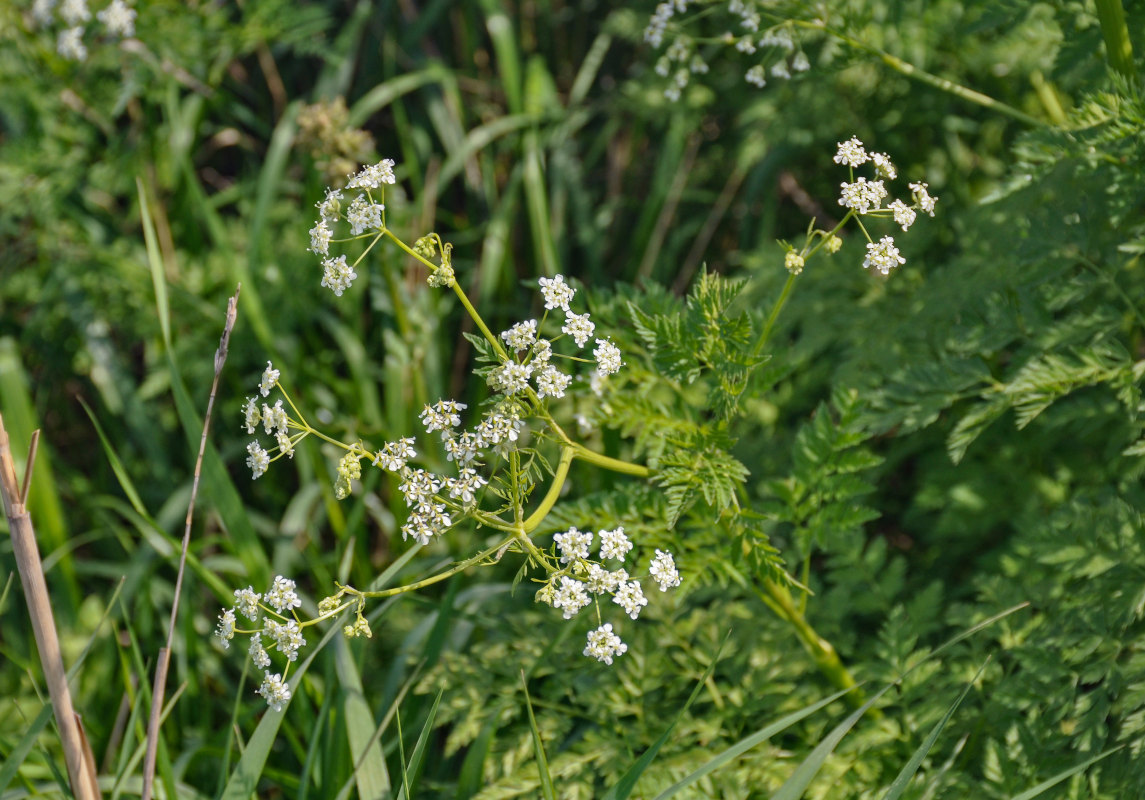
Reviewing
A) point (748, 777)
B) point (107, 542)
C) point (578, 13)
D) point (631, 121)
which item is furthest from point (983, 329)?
point (107, 542)

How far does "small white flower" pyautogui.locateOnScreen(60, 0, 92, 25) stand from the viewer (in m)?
2.86

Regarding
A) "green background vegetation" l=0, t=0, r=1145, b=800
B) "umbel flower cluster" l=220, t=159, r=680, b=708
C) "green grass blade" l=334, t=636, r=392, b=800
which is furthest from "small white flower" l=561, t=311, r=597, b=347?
"green grass blade" l=334, t=636, r=392, b=800

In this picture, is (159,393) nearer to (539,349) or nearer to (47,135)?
(47,135)

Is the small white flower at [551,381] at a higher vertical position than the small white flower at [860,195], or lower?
lower

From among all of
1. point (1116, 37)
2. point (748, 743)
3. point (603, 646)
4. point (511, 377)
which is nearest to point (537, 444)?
point (511, 377)

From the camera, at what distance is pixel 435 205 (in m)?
3.95

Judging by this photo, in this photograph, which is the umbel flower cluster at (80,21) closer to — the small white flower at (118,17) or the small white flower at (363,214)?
the small white flower at (118,17)

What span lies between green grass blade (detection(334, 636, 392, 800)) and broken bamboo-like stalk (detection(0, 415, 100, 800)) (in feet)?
1.63

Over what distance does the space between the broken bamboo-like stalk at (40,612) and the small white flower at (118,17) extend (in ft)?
6.13

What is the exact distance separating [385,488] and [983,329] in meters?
2.16

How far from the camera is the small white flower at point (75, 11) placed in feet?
9.37

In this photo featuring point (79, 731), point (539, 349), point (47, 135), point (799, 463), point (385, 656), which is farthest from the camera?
point (47, 135)

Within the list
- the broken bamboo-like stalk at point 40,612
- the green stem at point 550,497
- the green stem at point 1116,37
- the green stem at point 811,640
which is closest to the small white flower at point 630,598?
the green stem at point 550,497

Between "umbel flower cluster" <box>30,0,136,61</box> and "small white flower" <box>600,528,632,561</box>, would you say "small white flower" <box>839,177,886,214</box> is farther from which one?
"umbel flower cluster" <box>30,0,136,61</box>
